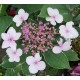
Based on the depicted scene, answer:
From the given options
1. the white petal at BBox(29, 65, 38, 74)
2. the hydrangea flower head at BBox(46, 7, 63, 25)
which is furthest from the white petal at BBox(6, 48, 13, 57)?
the hydrangea flower head at BBox(46, 7, 63, 25)

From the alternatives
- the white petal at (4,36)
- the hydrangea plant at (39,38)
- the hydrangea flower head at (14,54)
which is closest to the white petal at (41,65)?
the hydrangea plant at (39,38)

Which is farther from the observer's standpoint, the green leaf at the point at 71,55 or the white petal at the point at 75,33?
the green leaf at the point at 71,55

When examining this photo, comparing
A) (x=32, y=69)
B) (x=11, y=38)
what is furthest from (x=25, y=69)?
(x=11, y=38)

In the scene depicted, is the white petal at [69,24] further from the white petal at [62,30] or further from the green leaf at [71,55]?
the green leaf at [71,55]

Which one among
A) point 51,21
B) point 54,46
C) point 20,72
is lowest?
point 20,72

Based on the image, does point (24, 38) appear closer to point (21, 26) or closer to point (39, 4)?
point (21, 26)
